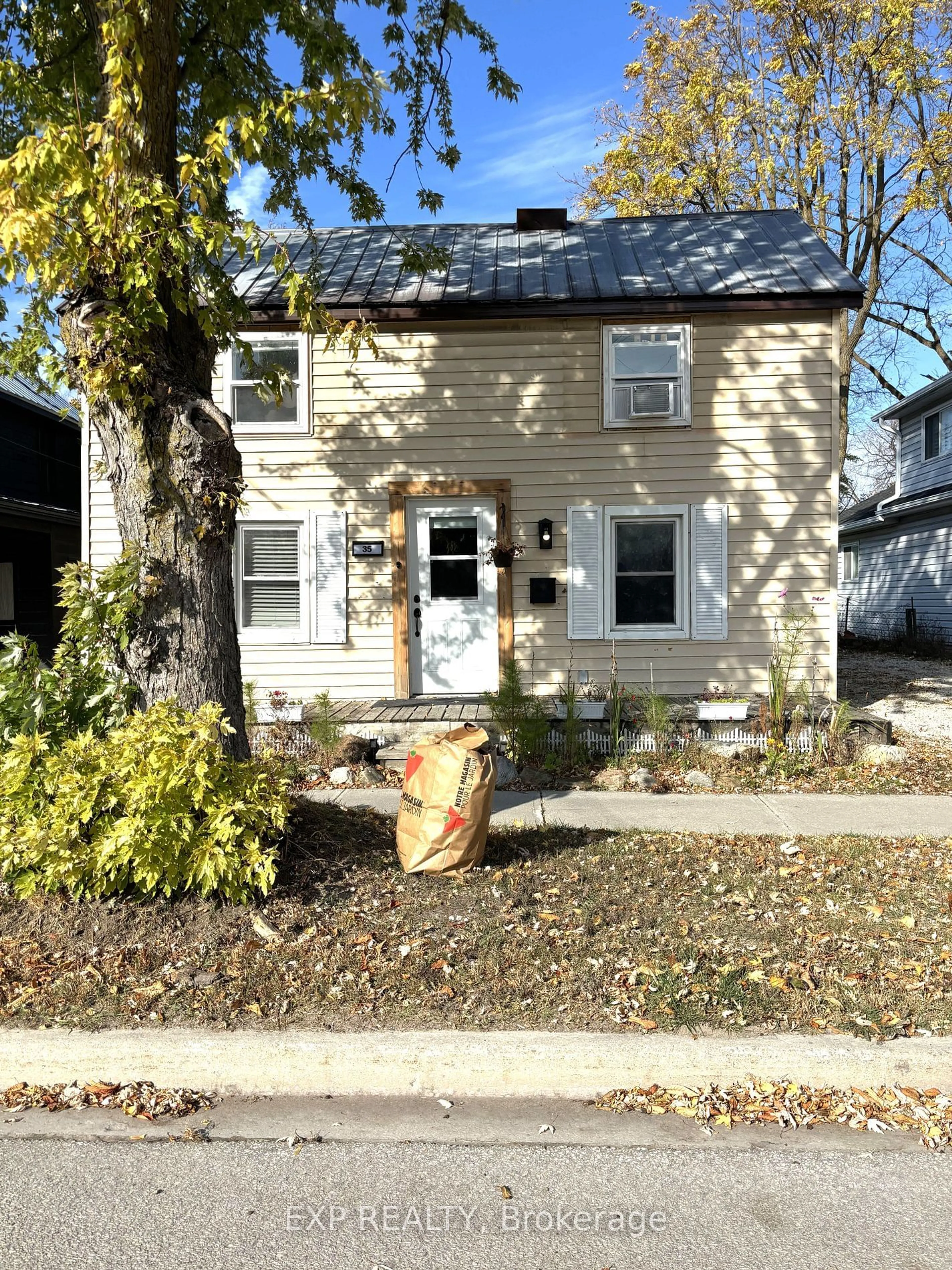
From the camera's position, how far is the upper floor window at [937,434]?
18688 mm

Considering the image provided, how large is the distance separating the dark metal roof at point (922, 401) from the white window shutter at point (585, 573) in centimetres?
1240

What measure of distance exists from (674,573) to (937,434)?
523 inches

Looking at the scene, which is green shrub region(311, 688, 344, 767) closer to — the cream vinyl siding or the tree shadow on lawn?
the cream vinyl siding

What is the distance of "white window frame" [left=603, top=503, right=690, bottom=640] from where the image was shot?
947cm

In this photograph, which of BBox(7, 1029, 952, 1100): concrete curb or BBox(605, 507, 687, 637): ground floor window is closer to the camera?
BBox(7, 1029, 952, 1100): concrete curb

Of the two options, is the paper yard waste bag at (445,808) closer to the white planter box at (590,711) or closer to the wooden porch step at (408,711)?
the wooden porch step at (408,711)

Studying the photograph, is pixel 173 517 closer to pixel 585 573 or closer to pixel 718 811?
pixel 718 811

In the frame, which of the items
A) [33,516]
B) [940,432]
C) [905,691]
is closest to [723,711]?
[905,691]

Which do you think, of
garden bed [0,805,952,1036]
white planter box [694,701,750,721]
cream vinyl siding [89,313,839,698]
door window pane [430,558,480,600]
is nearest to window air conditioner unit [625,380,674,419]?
cream vinyl siding [89,313,839,698]

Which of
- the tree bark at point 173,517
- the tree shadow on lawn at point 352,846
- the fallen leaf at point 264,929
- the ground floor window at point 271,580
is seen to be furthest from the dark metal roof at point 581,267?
the fallen leaf at point 264,929

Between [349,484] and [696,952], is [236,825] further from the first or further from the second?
[349,484]

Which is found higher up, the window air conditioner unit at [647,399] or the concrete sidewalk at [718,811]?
the window air conditioner unit at [647,399]

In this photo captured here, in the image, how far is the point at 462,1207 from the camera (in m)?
2.54

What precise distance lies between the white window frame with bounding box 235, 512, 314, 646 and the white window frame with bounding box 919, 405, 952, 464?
15316 millimetres
